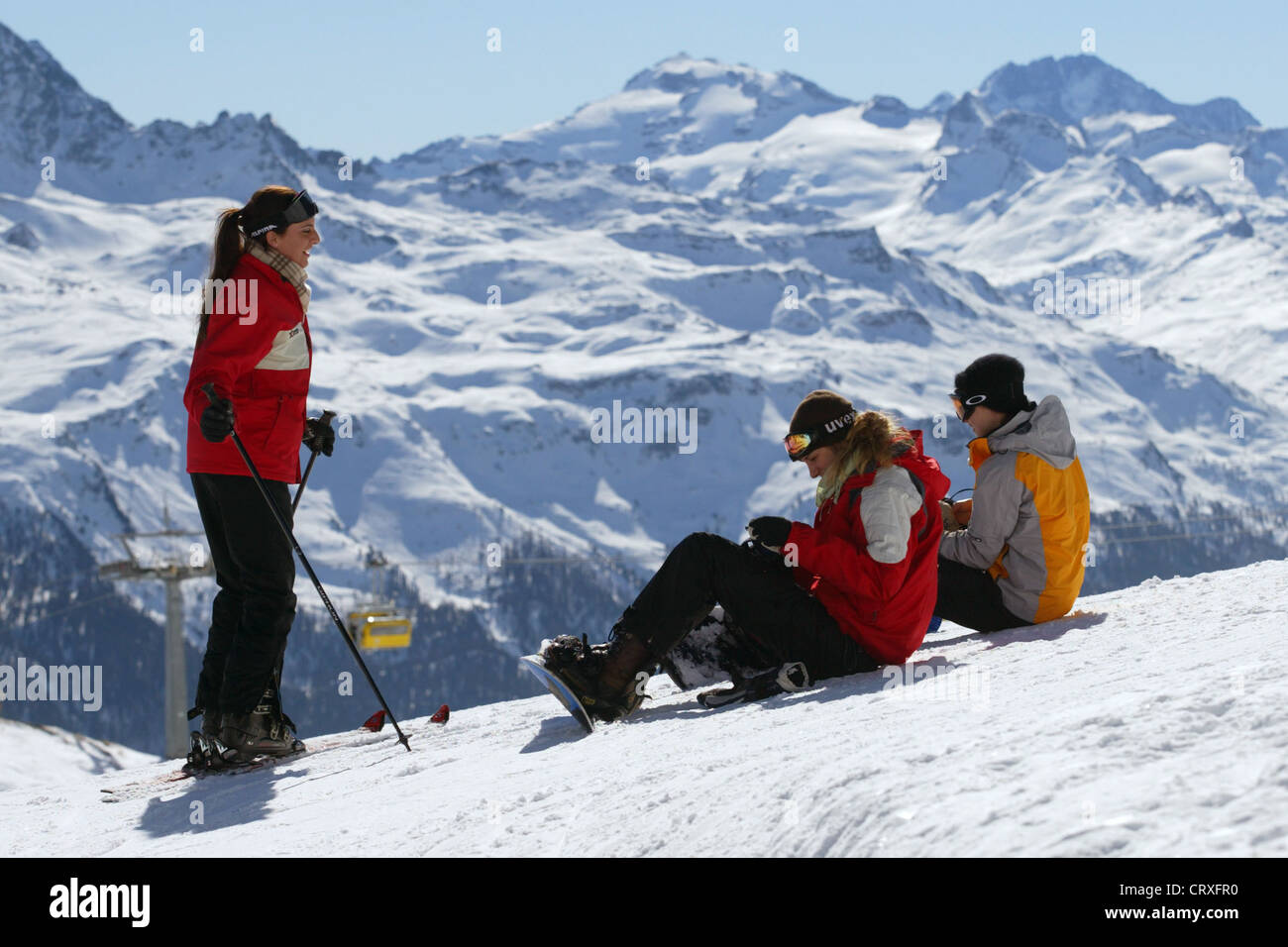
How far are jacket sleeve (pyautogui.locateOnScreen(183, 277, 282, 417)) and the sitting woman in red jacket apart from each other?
5.36 ft

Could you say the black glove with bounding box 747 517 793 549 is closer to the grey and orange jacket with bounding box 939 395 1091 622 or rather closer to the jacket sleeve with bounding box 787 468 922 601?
the jacket sleeve with bounding box 787 468 922 601

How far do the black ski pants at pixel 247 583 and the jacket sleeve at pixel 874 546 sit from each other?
2073mm

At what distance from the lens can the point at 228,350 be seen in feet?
19.1

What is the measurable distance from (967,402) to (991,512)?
0.48m

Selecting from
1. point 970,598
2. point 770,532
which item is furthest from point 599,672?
point 970,598

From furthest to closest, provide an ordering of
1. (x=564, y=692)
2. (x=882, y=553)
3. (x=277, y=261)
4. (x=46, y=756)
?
(x=46, y=756), (x=277, y=261), (x=564, y=692), (x=882, y=553)

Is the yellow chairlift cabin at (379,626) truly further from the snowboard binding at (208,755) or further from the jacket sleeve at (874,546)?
the jacket sleeve at (874,546)

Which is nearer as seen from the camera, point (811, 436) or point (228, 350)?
point (811, 436)

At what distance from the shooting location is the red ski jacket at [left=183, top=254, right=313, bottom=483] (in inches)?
229

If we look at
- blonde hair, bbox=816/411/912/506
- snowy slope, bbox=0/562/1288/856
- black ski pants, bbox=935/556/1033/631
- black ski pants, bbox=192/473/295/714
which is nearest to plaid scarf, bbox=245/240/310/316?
black ski pants, bbox=192/473/295/714

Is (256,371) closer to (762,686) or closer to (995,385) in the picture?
(762,686)

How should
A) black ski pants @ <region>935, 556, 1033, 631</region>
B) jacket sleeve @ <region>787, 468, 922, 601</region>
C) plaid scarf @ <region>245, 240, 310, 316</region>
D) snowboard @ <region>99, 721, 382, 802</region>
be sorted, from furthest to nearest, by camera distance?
1. black ski pants @ <region>935, 556, 1033, 631</region>
2. snowboard @ <region>99, 721, 382, 802</region>
3. plaid scarf @ <region>245, 240, 310, 316</region>
4. jacket sleeve @ <region>787, 468, 922, 601</region>
